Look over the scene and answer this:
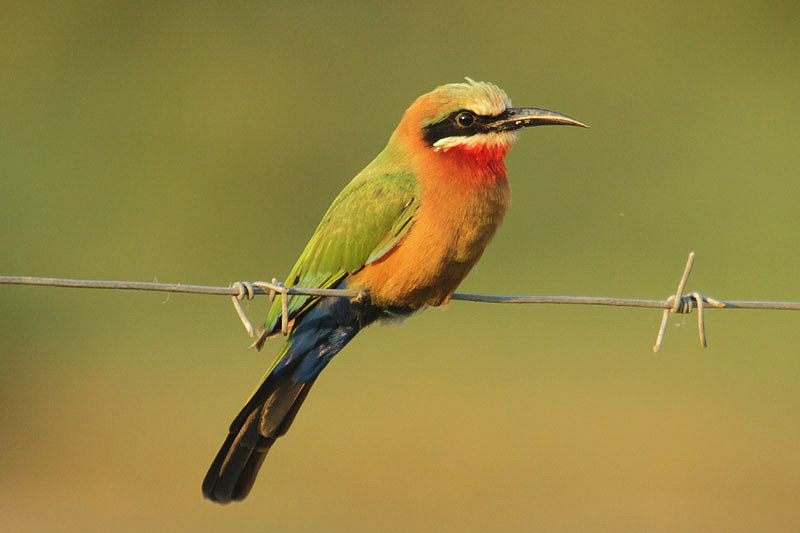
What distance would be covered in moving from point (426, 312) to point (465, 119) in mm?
4412

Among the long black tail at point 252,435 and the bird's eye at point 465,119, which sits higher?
the bird's eye at point 465,119

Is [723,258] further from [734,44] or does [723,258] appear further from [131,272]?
[131,272]

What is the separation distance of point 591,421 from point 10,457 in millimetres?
3368

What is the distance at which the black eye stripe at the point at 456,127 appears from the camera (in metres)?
3.74

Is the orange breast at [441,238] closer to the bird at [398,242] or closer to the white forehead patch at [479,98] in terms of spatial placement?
the bird at [398,242]

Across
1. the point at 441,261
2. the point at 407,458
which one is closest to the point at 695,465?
the point at 407,458

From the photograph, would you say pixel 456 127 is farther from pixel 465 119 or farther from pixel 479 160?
pixel 479 160

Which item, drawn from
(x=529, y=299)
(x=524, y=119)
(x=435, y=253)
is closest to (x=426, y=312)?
(x=524, y=119)

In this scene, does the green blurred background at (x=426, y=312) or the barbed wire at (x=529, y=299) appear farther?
the green blurred background at (x=426, y=312)

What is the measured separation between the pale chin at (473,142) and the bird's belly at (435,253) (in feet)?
0.49

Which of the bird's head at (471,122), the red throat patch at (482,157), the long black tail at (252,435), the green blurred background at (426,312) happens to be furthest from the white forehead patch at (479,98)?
the green blurred background at (426,312)

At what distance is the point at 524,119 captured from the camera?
377cm

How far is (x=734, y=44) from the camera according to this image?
34.5ft

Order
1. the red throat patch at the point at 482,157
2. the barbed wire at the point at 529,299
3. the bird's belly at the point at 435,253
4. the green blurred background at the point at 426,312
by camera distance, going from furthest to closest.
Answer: the green blurred background at the point at 426,312 → the red throat patch at the point at 482,157 → the bird's belly at the point at 435,253 → the barbed wire at the point at 529,299
